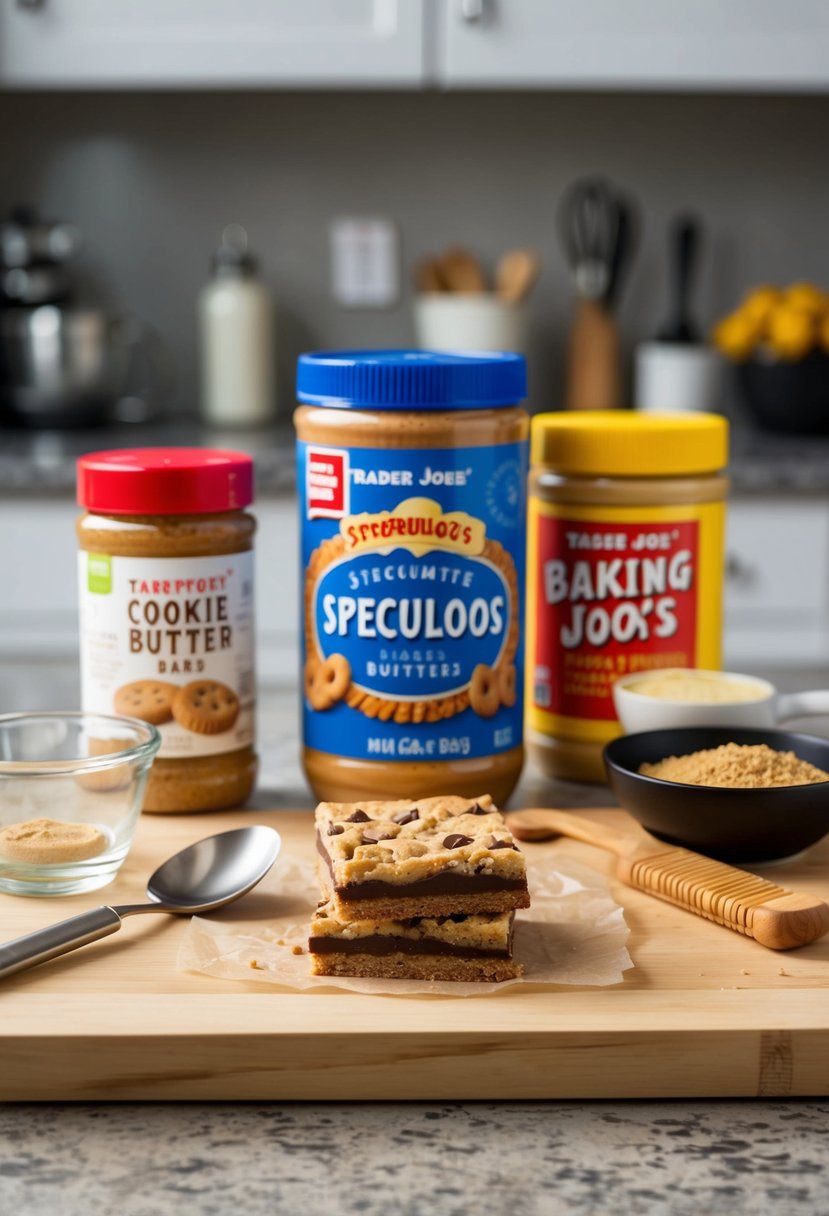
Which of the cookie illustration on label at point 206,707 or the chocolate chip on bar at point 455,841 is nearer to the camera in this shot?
the chocolate chip on bar at point 455,841

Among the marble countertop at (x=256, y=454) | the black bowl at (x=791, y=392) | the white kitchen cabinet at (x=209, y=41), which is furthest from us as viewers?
the black bowl at (x=791, y=392)

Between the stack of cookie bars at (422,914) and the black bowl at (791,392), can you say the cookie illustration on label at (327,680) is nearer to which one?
the stack of cookie bars at (422,914)

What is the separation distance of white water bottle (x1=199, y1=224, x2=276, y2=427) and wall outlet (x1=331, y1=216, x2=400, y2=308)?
0.19 meters

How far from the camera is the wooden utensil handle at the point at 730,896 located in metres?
0.69

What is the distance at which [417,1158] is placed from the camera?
540mm

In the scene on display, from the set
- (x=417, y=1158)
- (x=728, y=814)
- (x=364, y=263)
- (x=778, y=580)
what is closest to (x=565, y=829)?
(x=728, y=814)

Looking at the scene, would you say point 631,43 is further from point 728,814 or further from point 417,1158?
point 417,1158

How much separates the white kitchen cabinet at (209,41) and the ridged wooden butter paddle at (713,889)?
6.28 feet

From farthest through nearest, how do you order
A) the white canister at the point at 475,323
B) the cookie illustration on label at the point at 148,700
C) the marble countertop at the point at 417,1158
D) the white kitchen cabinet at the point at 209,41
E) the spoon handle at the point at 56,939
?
the white canister at the point at 475,323 → the white kitchen cabinet at the point at 209,41 → the cookie illustration on label at the point at 148,700 → the spoon handle at the point at 56,939 → the marble countertop at the point at 417,1158

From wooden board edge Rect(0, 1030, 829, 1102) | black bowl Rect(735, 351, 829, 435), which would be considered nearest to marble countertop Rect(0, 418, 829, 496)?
black bowl Rect(735, 351, 829, 435)

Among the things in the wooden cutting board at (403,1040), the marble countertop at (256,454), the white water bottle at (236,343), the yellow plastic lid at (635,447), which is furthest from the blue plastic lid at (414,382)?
the white water bottle at (236,343)

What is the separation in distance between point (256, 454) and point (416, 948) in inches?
67.4

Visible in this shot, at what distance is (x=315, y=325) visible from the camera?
117 inches

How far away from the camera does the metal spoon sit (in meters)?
0.66
